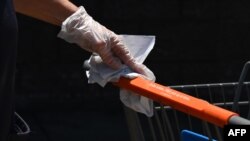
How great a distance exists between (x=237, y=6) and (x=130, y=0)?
1237 mm

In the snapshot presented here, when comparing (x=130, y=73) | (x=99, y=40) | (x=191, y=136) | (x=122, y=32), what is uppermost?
(x=99, y=40)

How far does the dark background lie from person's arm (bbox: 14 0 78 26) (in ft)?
12.3

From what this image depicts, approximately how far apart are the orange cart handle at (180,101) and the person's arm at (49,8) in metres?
0.38

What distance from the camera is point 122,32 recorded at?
678cm

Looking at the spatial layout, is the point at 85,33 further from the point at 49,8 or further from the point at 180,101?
the point at 180,101

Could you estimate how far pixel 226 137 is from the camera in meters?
1.78

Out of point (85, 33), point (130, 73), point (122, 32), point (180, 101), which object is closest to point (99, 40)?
point (85, 33)

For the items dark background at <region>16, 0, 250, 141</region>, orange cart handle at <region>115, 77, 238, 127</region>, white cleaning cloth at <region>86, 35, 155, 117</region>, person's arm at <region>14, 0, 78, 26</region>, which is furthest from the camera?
dark background at <region>16, 0, 250, 141</region>

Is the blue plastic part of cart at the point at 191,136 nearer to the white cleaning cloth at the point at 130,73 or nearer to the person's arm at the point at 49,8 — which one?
the white cleaning cloth at the point at 130,73

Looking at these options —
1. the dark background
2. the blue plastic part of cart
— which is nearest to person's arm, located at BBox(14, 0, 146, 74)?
the blue plastic part of cart

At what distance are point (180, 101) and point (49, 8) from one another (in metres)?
0.77

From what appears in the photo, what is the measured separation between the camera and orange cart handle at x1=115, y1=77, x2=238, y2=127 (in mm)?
1828

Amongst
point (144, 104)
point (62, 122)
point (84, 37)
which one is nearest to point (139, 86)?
point (144, 104)

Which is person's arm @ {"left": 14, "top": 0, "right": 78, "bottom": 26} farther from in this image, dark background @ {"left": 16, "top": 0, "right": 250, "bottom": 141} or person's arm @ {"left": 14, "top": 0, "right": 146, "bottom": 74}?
dark background @ {"left": 16, "top": 0, "right": 250, "bottom": 141}
